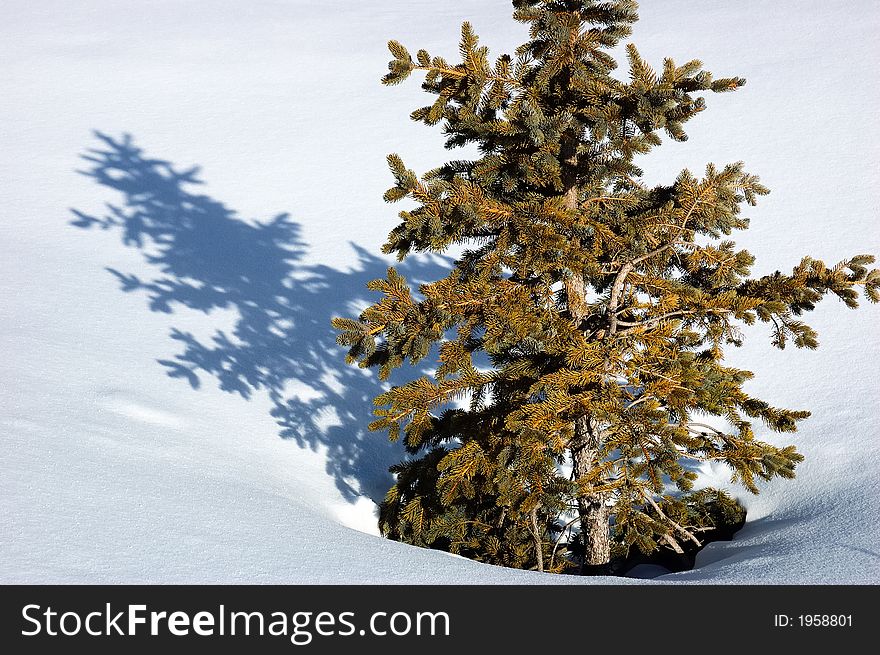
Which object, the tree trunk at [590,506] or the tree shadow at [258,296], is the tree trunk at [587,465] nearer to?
the tree trunk at [590,506]

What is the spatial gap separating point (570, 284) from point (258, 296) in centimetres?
785

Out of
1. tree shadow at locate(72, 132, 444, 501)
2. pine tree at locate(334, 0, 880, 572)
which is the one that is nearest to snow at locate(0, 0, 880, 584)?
tree shadow at locate(72, 132, 444, 501)

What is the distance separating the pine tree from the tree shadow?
115 inches

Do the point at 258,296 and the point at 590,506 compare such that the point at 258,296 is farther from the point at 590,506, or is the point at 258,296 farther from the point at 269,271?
the point at 590,506

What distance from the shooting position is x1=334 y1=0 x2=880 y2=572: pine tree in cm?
690

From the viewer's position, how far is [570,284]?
773 cm

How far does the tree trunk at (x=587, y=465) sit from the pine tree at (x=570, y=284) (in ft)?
0.09

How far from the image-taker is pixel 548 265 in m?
6.87

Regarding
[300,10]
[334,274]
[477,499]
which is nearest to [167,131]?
[334,274]

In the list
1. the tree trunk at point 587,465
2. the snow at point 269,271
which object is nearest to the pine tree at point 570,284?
the tree trunk at point 587,465

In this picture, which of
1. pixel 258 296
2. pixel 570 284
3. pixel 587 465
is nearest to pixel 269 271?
pixel 258 296

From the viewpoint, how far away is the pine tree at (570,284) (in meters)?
6.90

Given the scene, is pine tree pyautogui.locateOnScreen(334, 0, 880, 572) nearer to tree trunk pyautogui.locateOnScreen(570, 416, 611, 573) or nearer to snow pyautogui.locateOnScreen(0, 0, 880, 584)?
tree trunk pyautogui.locateOnScreen(570, 416, 611, 573)

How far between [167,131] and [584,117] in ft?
52.5
